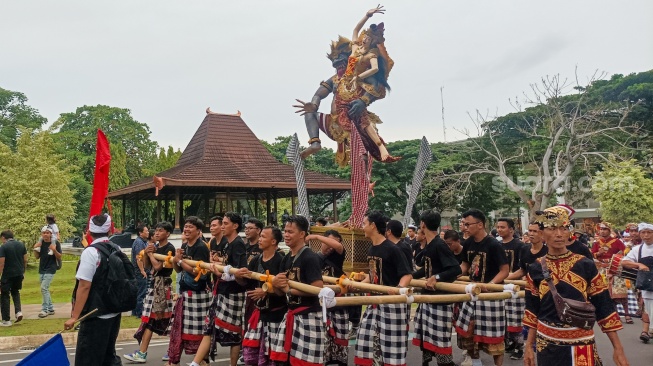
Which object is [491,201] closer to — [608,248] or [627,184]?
[627,184]

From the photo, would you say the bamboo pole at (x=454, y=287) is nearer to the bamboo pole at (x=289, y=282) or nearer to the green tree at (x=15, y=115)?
the bamboo pole at (x=289, y=282)

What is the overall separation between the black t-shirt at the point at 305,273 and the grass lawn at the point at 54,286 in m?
10.6

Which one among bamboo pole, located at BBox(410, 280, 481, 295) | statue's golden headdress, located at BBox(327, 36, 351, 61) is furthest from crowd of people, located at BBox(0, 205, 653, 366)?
statue's golden headdress, located at BBox(327, 36, 351, 61)

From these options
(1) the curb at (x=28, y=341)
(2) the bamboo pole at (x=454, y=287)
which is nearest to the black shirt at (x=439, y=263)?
(2) the bamboo pole at (x=454, y=287)

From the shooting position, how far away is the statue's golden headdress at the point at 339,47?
33.4 ft

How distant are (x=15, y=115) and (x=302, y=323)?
49.8 metres

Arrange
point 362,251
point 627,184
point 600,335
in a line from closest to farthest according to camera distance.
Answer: point 362,251
point 600,335
point 627,184

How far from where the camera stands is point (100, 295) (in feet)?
17.0

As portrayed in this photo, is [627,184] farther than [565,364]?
Yes

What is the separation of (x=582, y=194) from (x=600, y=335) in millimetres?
26149

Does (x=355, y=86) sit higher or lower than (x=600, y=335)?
higher

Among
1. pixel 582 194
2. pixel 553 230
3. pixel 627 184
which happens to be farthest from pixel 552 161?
pixel 553 230

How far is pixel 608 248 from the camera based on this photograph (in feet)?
36.0

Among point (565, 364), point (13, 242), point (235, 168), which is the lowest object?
point (565, 364)
